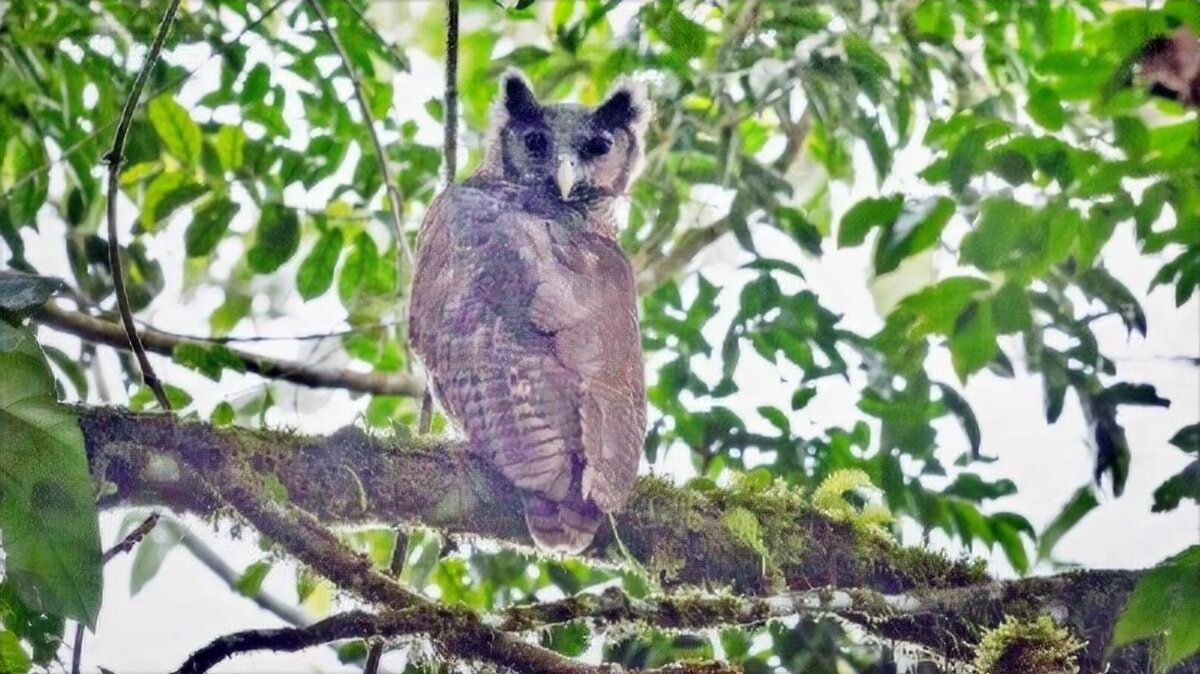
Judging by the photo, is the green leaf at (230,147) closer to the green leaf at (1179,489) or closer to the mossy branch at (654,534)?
the mossy branch at (654,534)

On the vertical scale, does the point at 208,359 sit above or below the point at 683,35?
below

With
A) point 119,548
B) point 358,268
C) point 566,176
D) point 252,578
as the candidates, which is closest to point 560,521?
point 252,578

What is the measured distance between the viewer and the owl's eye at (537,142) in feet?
5.31

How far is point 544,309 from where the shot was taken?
1.35m

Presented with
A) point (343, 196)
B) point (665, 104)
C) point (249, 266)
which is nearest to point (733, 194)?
point (665, 104)

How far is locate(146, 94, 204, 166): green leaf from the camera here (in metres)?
1.65

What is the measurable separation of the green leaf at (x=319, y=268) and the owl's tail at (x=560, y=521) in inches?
23.1

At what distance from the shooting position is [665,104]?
6.04ft

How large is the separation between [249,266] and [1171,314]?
4.64 feet

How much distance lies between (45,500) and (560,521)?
0.50m

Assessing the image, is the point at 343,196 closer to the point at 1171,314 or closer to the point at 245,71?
the point at 245,71

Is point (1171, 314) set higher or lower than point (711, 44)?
lower

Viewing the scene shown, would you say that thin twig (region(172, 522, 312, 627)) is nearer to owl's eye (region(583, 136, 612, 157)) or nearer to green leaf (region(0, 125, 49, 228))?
green leaf (region(0, 125, 49, 228))

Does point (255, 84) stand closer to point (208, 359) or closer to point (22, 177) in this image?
point (22, 177)
